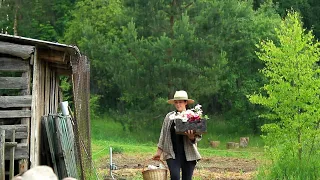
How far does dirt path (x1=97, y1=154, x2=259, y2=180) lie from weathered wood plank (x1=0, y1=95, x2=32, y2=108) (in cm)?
447

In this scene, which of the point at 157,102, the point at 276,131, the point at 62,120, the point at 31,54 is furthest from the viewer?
the point at 157,102

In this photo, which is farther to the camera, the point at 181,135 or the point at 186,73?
the point at 186,73

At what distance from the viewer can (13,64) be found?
10.1 m

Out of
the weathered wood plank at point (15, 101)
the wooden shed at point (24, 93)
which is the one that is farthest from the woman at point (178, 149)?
the weathered wood plank at point (15, 101)

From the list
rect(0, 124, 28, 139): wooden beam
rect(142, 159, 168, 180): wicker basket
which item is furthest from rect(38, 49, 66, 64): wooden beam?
rect(142, 159, 168, 180): wicker basket

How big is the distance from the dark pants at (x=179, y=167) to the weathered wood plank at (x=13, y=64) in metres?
2.51

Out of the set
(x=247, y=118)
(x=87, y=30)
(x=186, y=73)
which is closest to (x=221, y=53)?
(x=186, y=73)

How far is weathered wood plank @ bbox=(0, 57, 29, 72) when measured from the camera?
1009cm

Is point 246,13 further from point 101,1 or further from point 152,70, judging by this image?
point 101,1

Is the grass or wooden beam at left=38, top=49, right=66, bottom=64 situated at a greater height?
wooden beam at left=38, top=49, right=66, bottom=64

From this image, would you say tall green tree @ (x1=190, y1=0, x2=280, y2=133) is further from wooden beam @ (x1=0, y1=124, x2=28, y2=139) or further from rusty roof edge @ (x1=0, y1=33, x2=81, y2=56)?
wooden beam @ (x1=0, y1=124, x2=28, y2=139)

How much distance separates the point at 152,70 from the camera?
1246 inches

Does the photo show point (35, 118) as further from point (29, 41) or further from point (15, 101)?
point (29, 41)

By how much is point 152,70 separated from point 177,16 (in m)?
3.29
